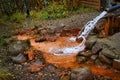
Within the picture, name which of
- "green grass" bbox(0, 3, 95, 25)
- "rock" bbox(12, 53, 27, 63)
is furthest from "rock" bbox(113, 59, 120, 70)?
"green grass" bbox(0, 3, 95, 25)

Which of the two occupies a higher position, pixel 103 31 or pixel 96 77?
pixel 103 31

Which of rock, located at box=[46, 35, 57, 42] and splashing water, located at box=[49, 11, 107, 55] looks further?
rock, located at box=[46, 35, 57, 42]

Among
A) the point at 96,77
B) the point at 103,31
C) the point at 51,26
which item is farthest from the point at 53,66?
the point at 51,26

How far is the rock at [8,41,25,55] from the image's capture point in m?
7.88

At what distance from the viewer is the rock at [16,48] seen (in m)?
7.88

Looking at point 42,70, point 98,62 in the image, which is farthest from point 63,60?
point 98,62

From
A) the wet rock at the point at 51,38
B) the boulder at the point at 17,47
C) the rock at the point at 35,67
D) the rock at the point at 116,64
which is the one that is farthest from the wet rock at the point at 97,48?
the boulder at the point at 17,47

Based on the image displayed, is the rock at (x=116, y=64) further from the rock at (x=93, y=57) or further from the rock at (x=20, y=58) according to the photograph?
the rock at (x=20, y=58)

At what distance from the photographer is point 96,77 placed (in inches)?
254

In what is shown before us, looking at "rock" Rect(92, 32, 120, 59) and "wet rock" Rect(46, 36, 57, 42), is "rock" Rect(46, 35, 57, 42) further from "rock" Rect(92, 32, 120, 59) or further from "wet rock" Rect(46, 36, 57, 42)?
"rock" Rect(92, 32, 120, 59)

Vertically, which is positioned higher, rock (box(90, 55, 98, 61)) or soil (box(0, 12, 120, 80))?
rock (box(90, 55, 98, 61))

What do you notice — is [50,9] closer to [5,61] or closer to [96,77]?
[5,61]

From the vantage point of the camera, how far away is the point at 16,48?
7.98 m

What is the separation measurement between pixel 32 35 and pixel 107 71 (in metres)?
4.29
